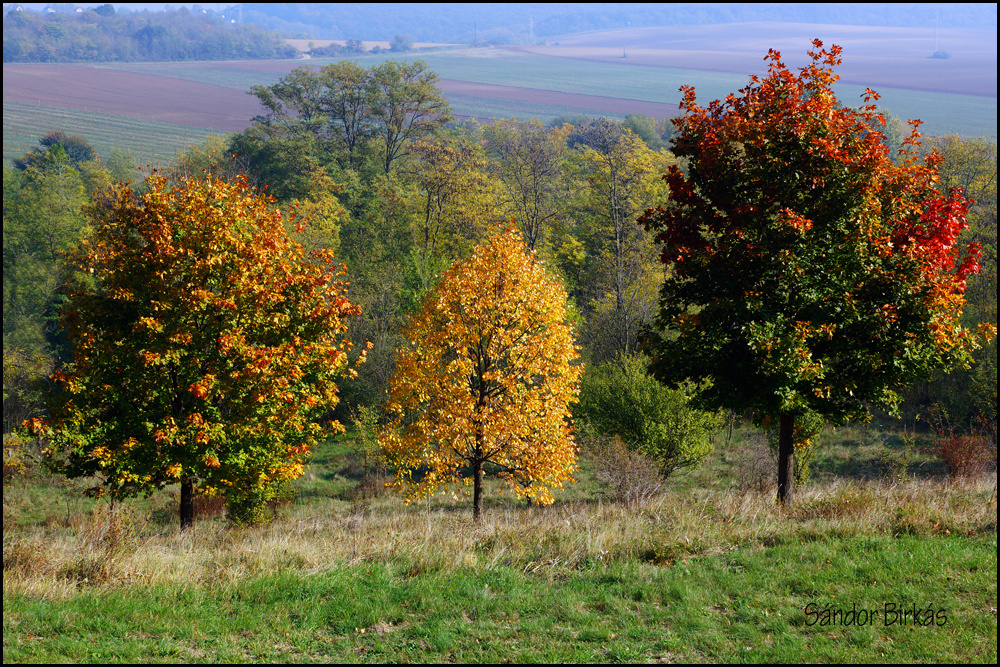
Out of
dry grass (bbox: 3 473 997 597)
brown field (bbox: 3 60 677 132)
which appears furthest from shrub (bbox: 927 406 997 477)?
brown field (bbox: 3 60 677 132)

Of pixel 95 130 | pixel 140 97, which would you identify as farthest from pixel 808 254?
pixel 140 97

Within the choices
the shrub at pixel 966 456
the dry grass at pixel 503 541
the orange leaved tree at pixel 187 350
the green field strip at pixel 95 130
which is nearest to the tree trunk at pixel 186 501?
the orange leaved tree at pixel 187 350

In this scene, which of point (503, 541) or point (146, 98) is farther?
point (146, 98)

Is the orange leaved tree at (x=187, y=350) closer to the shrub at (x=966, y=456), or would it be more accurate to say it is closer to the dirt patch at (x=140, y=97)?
the shrub at (x=966, y=456)

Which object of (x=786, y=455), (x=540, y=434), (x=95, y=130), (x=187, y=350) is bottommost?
(x=540, y=434)

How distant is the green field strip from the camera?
138625 mm

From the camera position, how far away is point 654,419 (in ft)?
81.8

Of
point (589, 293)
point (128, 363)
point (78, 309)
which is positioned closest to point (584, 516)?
point (128, 363)

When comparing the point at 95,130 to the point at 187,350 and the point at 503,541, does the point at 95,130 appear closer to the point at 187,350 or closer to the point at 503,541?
the point at 187,350

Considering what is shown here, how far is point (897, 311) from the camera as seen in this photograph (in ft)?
37.6

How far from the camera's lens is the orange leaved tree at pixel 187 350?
13.5m

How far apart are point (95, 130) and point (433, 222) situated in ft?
458

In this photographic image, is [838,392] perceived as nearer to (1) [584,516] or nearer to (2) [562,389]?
(1) [584,516]

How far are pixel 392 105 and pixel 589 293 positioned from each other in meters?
31.5
